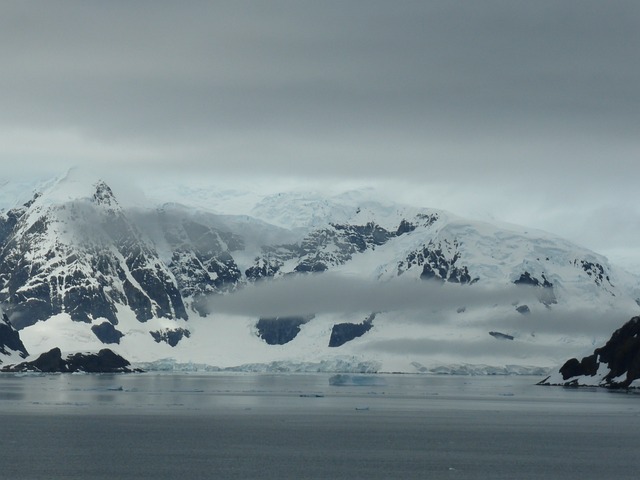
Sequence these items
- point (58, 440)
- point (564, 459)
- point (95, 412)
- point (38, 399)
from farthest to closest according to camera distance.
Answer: point (38, 399), point (95, 412), point (58, 440), point (564, 459)

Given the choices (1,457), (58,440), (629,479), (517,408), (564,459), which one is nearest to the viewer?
(629,479)

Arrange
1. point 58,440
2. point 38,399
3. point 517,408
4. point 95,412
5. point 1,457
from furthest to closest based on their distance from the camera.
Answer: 1. point 38,399
2. point 517,408
3. point 95,412
4. point 58,440
5. point 1,457

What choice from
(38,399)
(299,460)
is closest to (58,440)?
(299,460)

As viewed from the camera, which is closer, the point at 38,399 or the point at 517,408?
the point at 517,408

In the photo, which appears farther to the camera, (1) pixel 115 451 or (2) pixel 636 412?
(2) pixel 636 412

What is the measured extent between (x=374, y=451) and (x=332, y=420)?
4222 cm

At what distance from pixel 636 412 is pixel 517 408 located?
24.9m

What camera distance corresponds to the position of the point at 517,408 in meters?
179

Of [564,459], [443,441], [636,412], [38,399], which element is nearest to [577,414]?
[636,412]

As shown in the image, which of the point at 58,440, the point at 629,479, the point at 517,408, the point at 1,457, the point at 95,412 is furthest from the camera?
the point at 517,408

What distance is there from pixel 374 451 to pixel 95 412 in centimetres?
6211

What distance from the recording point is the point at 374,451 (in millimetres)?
101688

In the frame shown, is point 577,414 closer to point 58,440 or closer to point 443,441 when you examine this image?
point 443,441

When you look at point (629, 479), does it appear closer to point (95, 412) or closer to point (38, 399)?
point (95, 412)
